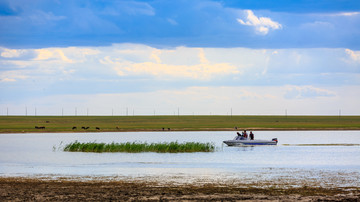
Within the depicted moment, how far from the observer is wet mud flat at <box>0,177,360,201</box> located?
78.3ft

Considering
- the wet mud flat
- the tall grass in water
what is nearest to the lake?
the tall grass in water

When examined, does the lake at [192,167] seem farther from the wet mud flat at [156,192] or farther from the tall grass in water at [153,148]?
the wet mud flat at [156,192]

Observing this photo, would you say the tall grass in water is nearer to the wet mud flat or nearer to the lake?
the lake

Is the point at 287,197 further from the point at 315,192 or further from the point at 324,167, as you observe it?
the point at 324,167

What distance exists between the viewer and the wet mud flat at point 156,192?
78.3ft

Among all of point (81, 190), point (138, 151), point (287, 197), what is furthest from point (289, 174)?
point (138, 151)

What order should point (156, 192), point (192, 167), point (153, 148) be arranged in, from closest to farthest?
point (156, 192) → point (192, 167) → point (153, 148)

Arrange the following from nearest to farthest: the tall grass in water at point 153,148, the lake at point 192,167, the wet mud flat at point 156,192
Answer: the wet mud flat at point 156,192
the lake at point 192,167
the tall grass in water at point 153,148

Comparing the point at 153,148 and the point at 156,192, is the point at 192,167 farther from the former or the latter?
the point at 153,148

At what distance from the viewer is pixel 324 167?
42.0 m

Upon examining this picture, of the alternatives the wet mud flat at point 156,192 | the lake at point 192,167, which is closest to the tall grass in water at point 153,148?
the lake at point 192,167

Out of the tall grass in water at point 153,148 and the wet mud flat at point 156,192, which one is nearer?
the wet mud flat at point 156,192

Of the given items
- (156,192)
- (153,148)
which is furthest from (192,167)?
(153,148)

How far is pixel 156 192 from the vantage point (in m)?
25.8
